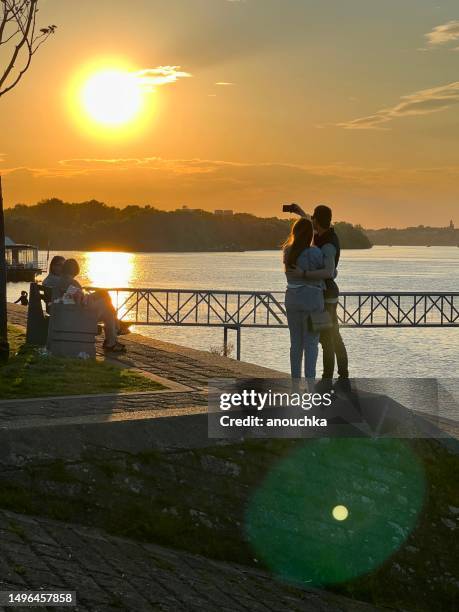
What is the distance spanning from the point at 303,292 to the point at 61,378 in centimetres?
314

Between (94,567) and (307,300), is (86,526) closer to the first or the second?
(94,567)

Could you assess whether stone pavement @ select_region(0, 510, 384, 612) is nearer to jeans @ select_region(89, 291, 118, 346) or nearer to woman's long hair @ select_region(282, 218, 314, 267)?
woman's long hair @ select_region(282, 218, 314, 267)

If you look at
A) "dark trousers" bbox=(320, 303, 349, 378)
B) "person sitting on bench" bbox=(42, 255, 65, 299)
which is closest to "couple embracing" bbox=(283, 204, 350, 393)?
"dark trousers" bbox=(320, 303, 349, 378)

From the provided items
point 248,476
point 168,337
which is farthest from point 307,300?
point 168,337

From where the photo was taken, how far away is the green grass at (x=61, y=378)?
9734 mm

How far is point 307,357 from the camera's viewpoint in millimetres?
8805

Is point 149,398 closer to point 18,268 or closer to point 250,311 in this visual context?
point 250,311

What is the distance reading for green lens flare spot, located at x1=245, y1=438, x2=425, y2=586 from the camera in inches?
284

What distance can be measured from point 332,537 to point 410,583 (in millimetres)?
641

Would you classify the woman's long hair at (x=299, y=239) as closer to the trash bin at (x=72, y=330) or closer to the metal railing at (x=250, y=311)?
the trash bin at (x=72, y=330)

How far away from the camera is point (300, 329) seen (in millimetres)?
8734

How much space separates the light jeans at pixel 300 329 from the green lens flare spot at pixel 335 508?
869 mm

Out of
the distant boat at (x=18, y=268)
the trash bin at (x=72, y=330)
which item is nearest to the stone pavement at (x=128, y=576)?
the trash bin at (x=72, y=330)

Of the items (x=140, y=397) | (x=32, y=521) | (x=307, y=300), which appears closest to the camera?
(x=32, y=521)
